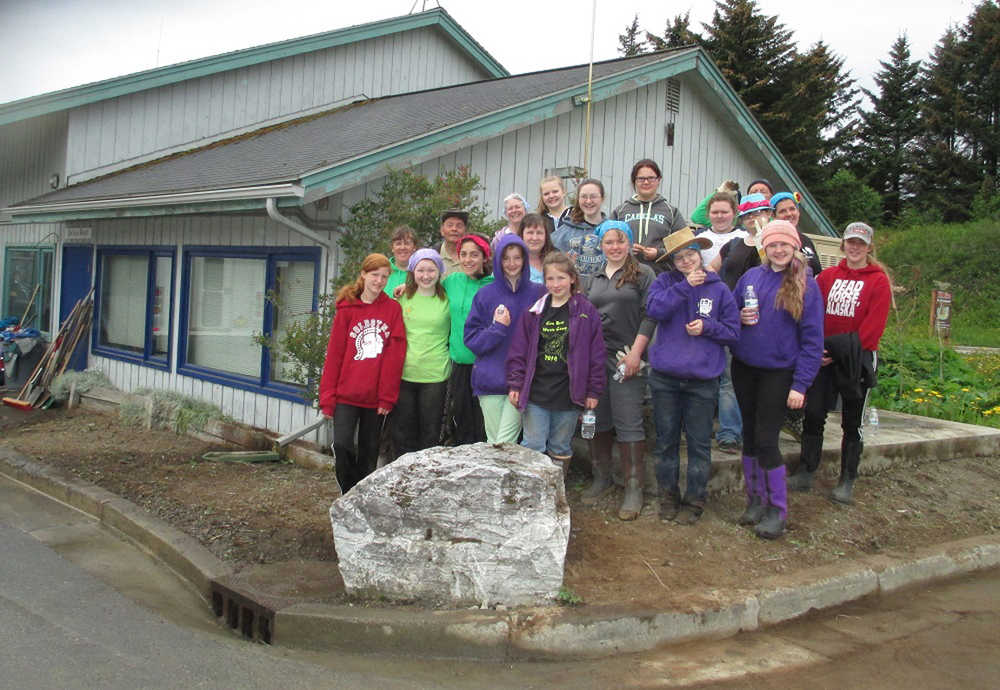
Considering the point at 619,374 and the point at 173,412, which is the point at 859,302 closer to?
the point at 619,374

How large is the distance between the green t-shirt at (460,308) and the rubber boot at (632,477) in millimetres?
1171

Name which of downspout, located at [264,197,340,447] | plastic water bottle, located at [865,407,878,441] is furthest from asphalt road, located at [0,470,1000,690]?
downspout, located at [264,197,340,447]

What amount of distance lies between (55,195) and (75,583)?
828cm

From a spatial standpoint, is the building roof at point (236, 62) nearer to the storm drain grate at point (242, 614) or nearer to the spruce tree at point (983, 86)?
the storm drain grate at point (242, 614)

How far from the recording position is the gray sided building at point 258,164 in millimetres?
8289

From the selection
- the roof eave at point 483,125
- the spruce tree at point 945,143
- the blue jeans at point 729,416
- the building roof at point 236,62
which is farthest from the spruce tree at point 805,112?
the blue jeans at point 729,416

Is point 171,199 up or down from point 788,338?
up

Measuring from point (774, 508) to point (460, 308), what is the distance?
2.36m

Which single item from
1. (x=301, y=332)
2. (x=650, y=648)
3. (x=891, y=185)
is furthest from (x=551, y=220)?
(x=891, y=185)

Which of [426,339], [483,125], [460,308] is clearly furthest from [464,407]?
[483,125]

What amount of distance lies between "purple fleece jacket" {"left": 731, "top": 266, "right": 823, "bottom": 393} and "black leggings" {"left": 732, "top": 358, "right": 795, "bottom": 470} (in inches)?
2.1

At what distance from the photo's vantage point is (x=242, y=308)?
9.27m

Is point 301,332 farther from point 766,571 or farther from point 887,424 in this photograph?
point 887,424

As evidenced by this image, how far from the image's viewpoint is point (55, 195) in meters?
11.7
